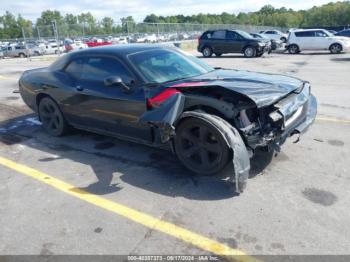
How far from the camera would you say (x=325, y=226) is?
3.10 metres

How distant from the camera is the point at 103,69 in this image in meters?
4.98

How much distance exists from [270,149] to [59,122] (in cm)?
361

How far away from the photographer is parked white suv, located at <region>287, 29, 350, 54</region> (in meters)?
21.7

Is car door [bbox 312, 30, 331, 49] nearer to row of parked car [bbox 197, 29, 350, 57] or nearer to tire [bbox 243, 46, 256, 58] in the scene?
row of parked car [bbox 197, 29, 350, 57]

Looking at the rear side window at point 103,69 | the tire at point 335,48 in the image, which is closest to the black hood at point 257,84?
the rear side window at point 103,69

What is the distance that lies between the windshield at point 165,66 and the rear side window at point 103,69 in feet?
0.63

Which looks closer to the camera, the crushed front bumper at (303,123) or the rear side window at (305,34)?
the crushed front bumper at (303,123)

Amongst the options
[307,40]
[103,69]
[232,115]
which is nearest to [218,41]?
[307,40]

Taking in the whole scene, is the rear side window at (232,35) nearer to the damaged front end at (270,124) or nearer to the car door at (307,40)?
the car door at (307,40)

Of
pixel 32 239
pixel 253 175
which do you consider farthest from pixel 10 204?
pixel 253 175

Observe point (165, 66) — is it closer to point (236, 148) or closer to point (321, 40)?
point (236, 148)

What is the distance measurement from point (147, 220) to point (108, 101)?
2.06m

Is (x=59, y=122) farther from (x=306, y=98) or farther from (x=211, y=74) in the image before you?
(x=306, y=98)

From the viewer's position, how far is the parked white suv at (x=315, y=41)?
71.3 feet
